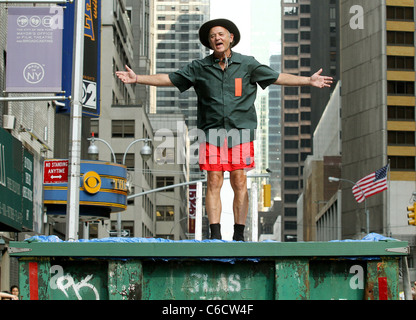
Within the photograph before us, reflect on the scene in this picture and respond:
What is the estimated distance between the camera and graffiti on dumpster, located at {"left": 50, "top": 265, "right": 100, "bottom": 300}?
4.37m

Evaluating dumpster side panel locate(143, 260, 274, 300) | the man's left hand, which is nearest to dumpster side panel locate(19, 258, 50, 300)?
dumpster side panel locate(143, 260, 274, 300)

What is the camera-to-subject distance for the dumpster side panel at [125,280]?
4324 mm

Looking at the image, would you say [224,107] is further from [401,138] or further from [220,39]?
[401,138]

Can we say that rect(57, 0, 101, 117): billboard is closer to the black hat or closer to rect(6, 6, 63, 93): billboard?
rect(6, 6, 63, 93): billboard

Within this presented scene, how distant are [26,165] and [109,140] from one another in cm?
4944

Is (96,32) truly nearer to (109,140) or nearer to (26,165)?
(26,165)

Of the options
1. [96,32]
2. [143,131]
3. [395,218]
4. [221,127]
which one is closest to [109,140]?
[143,131]

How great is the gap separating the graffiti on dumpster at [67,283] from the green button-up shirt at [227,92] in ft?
7.69

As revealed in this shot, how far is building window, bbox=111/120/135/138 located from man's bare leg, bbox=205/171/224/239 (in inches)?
2836

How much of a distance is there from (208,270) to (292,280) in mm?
442

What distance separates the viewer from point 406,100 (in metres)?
89.2

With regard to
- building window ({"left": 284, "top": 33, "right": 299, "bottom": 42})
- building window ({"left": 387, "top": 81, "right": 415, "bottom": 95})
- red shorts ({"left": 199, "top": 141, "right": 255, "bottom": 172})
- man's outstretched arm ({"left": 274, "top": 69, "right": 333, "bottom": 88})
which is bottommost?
red shorts ({"left": 199, "top": 141, "right": 255, "bottom": 172})

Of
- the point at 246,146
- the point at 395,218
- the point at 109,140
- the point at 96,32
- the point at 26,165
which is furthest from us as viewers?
the point at 395,218

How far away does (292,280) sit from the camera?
170 inches
